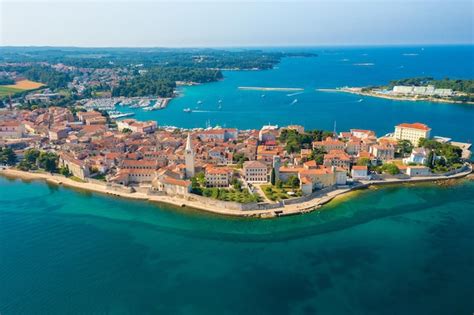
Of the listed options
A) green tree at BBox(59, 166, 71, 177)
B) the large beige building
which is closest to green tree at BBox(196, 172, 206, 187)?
green tree at BBox(59, 166, 71, 177)

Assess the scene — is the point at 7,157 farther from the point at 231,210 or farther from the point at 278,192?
the point at 278,192

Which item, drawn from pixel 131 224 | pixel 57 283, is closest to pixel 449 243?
pixel 131 224

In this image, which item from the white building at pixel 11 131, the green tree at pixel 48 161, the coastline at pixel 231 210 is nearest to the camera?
the coastline at pixel 231 210

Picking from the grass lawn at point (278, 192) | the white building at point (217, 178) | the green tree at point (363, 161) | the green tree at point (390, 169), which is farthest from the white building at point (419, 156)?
the white building at point (217, 178)

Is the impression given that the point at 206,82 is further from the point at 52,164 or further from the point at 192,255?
the point at 192,255

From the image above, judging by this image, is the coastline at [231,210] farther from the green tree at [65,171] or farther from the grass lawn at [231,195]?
the grass lawn at [231,195]

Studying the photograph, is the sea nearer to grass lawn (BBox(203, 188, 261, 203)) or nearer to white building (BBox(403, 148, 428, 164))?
grass lawn (BBox(203, 188, 261, 203))
